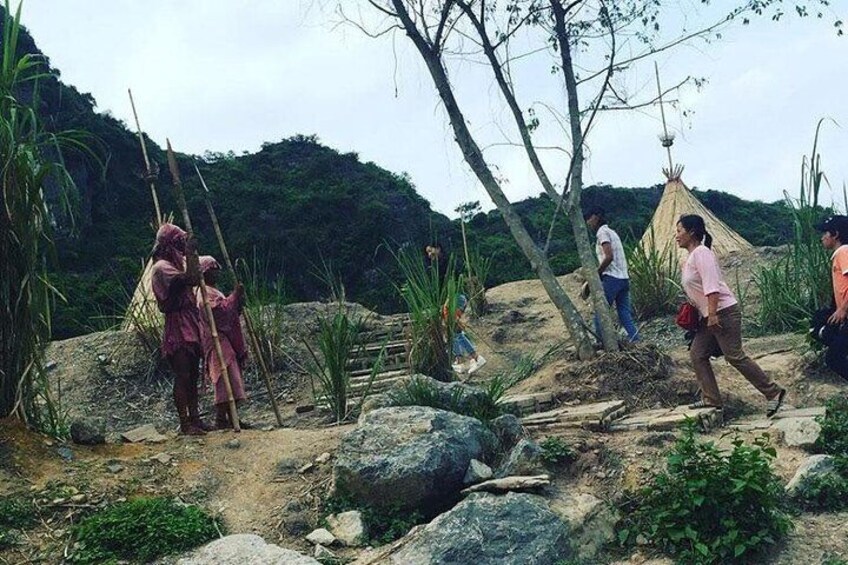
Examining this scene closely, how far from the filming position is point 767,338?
761 centimetres

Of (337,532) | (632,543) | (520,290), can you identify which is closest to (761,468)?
(632,543)

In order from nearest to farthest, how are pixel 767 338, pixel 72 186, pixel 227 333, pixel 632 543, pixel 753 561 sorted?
pixel 753 561 → pixel 632 543 → pixel 72 186 → pixel 227 333 → pixel 767 338

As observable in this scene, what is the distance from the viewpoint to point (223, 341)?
621 cm

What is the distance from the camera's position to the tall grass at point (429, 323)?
6910mm

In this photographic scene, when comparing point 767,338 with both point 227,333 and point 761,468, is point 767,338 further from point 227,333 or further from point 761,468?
point 227,333

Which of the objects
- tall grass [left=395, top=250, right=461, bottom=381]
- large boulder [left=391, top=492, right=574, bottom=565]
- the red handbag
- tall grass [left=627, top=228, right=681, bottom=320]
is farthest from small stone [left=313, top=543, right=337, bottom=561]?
tall grass [left=627, top=228, right=681, bottom=320]

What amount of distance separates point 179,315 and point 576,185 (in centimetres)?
332

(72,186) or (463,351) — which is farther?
(463,351)

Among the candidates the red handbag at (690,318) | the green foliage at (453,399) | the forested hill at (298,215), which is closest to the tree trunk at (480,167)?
the red handbag at (690,318)

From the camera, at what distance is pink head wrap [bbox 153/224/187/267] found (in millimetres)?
5777

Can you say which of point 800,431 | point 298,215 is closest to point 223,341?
point 800,431

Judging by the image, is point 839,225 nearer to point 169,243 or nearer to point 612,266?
point 612,266

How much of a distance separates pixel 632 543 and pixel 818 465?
993mm

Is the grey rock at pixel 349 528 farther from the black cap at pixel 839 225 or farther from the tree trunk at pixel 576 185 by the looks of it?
the black cap at pixel 839 225
